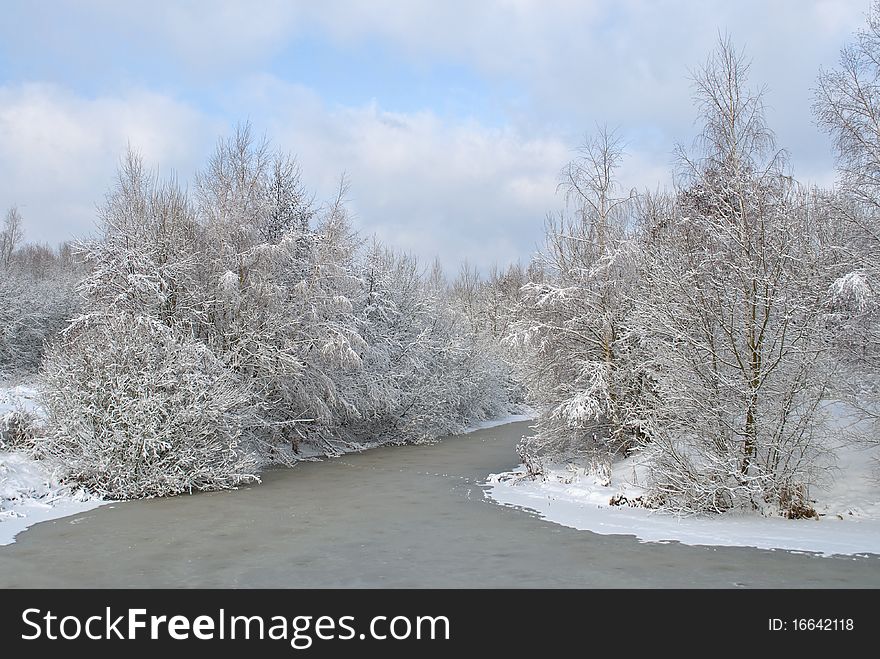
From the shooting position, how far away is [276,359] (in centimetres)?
2023

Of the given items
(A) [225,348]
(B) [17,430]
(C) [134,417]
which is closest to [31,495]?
(C) [134,417]

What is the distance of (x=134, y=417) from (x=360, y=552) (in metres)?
7.74

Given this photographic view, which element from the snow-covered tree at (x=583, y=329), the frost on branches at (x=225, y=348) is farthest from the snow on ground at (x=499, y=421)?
the snow-covered tree at (x=583, y=329)

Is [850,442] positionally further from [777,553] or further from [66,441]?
Answer: [66,441]

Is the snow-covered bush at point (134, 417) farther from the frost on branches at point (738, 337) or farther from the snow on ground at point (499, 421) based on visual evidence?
the snow on ground at point (499, 421)

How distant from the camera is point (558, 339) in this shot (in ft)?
57.4

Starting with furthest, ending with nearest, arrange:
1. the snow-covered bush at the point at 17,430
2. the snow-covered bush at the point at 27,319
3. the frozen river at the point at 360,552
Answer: the snow-covered bush at the point at 27,319 → the snow-covered bush at the point at 17,430 → the frozen river at the point at 360,552

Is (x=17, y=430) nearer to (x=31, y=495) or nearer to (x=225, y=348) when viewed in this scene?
(x=31, y=495)

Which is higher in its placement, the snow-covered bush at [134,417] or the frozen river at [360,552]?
the snow-covered bush at [134,417]

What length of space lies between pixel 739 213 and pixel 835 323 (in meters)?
2.67

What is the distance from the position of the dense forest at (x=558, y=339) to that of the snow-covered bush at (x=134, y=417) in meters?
0.05

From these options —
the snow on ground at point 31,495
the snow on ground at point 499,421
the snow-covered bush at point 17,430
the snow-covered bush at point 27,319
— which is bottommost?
the snow on ground at point 499,421

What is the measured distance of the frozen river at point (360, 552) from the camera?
8.09 metres

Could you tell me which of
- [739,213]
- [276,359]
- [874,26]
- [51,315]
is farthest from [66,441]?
[51,315]
